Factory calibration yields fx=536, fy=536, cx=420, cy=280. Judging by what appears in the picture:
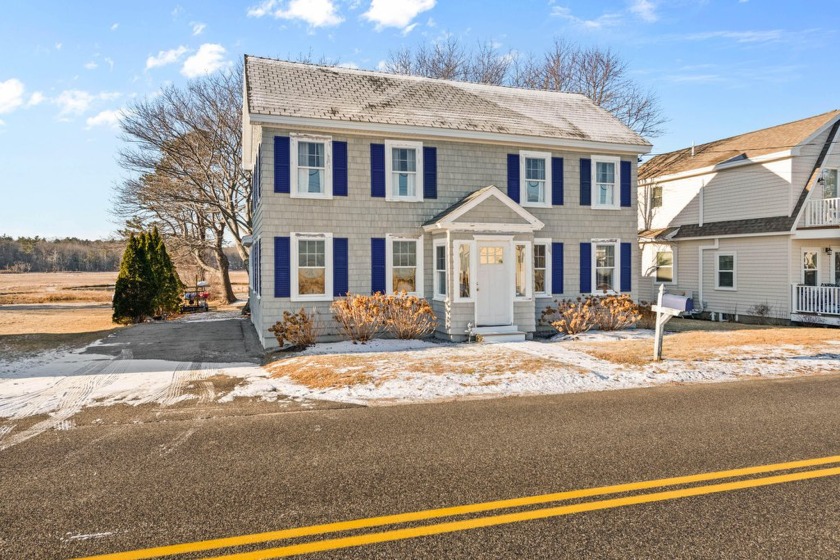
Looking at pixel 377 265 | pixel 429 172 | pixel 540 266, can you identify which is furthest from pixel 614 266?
pixel 377 265

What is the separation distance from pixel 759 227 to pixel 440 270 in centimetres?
1263

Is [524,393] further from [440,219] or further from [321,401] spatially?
[440,219]

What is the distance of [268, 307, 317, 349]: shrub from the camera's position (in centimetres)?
1304

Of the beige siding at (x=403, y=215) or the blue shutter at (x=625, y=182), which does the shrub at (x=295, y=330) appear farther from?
the blue shutter at (x=625, y=182)

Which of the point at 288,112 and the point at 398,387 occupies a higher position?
the point at 288,112

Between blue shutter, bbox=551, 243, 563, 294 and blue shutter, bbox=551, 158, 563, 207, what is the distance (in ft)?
4.47

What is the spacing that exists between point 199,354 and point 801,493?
11.3m

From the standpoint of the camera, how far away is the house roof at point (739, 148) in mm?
19234

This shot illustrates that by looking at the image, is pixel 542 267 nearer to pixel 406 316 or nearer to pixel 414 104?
pixel 406 316

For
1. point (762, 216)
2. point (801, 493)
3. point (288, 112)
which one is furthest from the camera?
point (762, 216)

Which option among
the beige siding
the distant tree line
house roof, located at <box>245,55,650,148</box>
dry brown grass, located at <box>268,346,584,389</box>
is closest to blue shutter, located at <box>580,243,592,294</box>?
the beige siding

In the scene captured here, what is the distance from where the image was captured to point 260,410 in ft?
24.0

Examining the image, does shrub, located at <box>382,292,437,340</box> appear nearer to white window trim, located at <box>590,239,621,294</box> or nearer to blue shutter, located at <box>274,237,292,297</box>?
blue shutter, located at <box>274,237,292,297</box>

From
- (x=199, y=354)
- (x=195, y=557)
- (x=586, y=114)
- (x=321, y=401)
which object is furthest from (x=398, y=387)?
(x=586, y=114)
